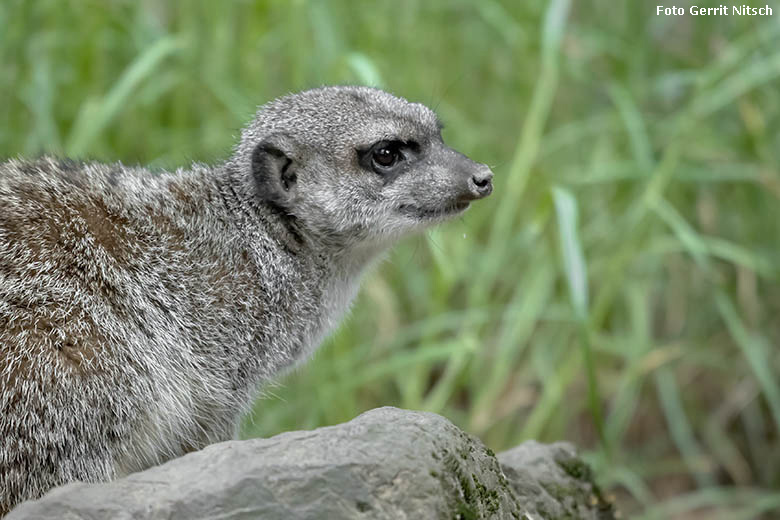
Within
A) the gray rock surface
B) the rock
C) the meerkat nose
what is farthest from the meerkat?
the rock

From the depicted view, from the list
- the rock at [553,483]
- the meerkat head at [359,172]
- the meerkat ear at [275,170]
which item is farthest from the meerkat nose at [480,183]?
the rock at [553,483]

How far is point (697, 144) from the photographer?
5766 mm

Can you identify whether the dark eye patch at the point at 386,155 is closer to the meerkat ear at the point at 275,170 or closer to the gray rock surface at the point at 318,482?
the meerkat ear at the point at 275,170

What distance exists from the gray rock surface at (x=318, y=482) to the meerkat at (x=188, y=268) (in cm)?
53

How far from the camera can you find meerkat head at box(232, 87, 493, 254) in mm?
3582

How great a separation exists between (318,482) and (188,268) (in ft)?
4.12

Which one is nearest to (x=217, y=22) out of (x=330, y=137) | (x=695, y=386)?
(x=330, y=137)

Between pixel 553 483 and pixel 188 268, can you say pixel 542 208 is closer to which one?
pixel 553 483

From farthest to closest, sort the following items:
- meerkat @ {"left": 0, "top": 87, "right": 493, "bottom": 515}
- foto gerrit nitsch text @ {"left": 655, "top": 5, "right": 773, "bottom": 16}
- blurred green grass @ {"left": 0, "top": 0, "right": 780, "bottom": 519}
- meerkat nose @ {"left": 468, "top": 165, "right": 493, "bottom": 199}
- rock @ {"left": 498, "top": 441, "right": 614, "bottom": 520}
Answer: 1. foto gerrit nitsch text @ {"left": 655, "top": 5, "right": 773, "bottom": 16}
2. blurred green grass @ {"left": 0, "top": 0, "right": 780, "bottom": 519}
3. meerkat nose @ {"left": 468, "top": 165, "right": 493, "bottom": 199}
4. rock @ {"left": 498, "top": 441, "right": 614, "bottom": 520}
5. meerkat @ {"left": 0, "top": 87, "right": 493, "bottom": 515}

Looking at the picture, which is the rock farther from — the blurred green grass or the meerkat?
the blurred green grass

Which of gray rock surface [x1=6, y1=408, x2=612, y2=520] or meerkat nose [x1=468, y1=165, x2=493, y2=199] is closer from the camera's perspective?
gray rock surface [x1=6, y1=408, x2=612, y2=520]

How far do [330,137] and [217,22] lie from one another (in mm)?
2086

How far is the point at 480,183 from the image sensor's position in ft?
11.7

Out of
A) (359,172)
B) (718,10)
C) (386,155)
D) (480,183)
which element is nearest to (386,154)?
(386,155)
